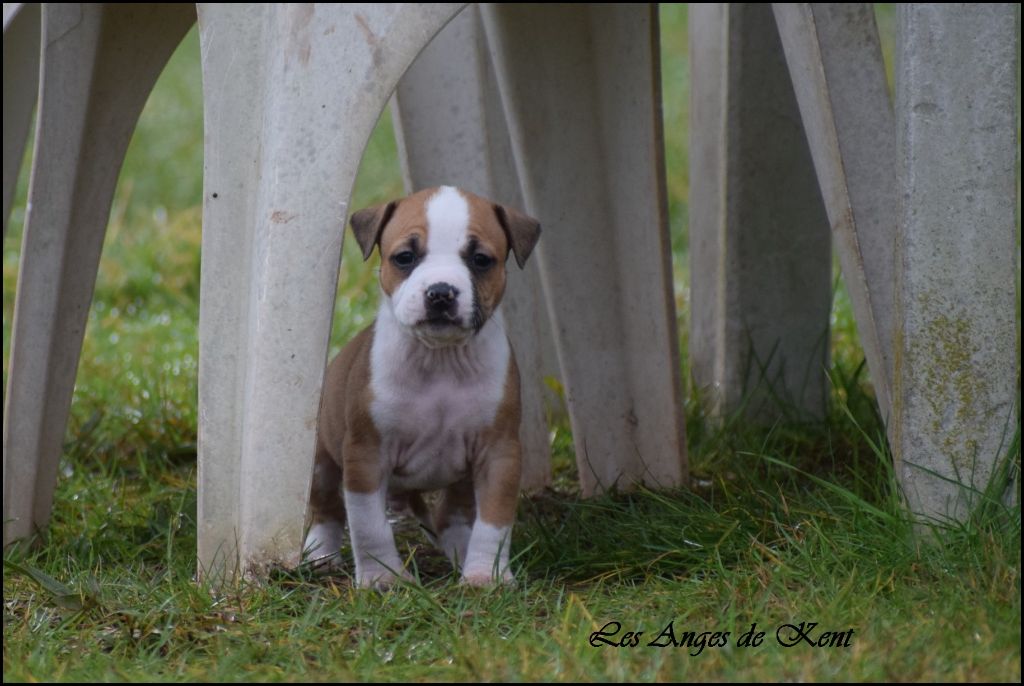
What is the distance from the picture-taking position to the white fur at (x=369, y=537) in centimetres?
362

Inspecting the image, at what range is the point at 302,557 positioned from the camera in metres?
3.44

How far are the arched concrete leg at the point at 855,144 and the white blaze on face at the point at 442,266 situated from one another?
39.3 inches

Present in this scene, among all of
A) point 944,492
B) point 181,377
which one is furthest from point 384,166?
point 944,492

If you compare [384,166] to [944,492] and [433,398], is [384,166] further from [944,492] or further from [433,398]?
[944,492]

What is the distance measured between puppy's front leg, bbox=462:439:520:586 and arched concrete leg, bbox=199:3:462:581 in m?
0.47

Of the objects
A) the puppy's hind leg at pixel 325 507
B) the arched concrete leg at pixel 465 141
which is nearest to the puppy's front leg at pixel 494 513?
the puppy's hind leg at pixel 325 507

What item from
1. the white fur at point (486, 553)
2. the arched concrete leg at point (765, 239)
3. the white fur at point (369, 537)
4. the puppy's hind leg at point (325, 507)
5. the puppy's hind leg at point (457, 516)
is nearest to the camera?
the white fur at point (486, 553)

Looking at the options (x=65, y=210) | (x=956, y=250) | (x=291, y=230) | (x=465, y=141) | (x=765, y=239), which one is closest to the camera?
(x=956, y=250)

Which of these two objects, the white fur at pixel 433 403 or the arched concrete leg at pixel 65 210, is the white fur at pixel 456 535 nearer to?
the white fur at pixel 433 403

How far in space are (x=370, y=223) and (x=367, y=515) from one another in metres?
0.79

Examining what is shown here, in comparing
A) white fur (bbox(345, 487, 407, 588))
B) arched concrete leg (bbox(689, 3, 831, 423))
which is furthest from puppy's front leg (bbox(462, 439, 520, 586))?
arched concrete leg (bbox(689, 3, 831, 423))

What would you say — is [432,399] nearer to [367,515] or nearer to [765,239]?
[367,515]

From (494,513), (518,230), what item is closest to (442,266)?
(518,230)

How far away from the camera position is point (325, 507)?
164 inches
